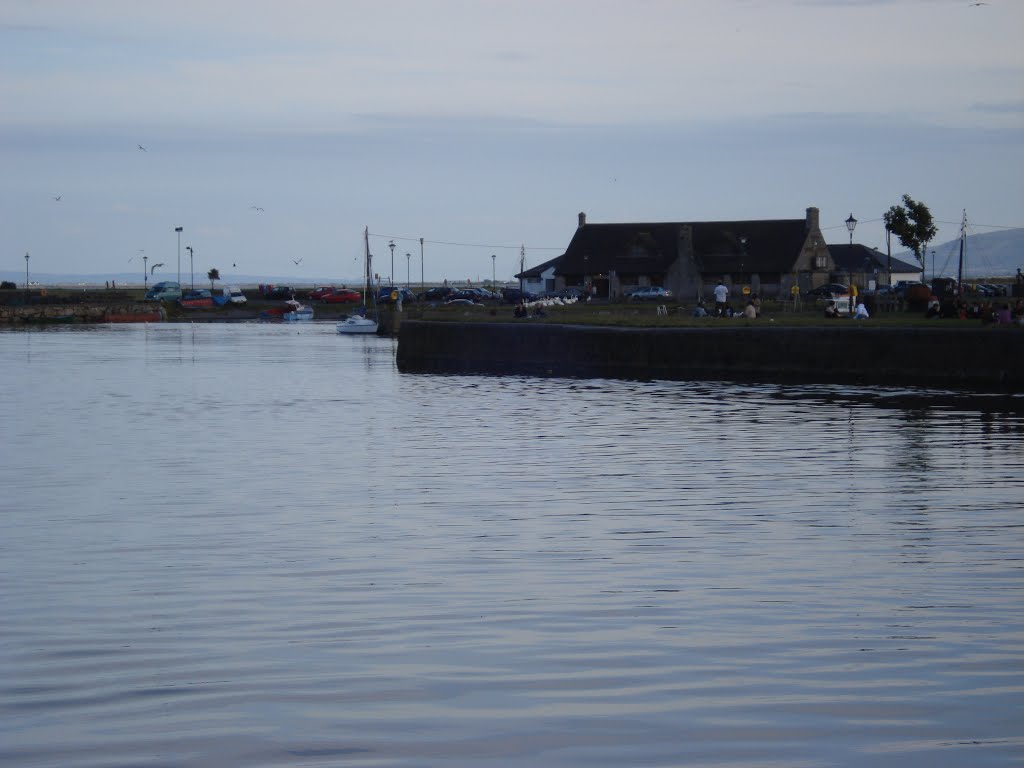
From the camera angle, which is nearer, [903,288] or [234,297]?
[903,288]

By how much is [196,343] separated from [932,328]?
202 ft

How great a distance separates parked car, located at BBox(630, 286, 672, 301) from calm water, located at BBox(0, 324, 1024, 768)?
7583cm

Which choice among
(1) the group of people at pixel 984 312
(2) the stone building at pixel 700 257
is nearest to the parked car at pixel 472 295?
(2) the stone building at pixel 700 257

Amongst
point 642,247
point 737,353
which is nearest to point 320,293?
point 642,247

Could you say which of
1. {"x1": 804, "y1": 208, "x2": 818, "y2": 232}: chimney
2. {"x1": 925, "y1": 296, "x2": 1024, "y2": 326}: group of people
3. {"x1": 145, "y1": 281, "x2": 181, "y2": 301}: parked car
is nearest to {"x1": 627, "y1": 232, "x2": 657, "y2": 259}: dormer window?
{"x1": 804, "y1": 208, "x2": 818, "y2": 232}: chimney

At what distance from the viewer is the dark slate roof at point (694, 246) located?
109938mm

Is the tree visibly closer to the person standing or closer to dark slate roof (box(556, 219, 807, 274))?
dark slate roof (box(556, 219, 807, 274))

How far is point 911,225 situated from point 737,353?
66.9 meters

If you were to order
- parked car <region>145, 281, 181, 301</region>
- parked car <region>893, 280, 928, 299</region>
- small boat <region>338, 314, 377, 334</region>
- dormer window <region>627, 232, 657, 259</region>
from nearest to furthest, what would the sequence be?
parked car <region>893, 280, 928, 299</region>, small boat <region>338, 314, 377, 334</region>, dormer window <region>627, 232, 657, 259</region>, parked car <region>145, 281, 181, 301</region>

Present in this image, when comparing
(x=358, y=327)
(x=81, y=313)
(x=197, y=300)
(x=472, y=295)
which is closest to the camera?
(x=358, y=327)

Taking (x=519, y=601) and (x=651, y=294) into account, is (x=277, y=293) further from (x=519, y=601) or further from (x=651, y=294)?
(x=519, y=601)

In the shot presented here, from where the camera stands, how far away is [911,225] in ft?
348

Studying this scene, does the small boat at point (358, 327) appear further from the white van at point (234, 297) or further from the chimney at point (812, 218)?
the white van at point (234, 297)

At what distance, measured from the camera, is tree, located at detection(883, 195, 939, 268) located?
106000 millimetres
